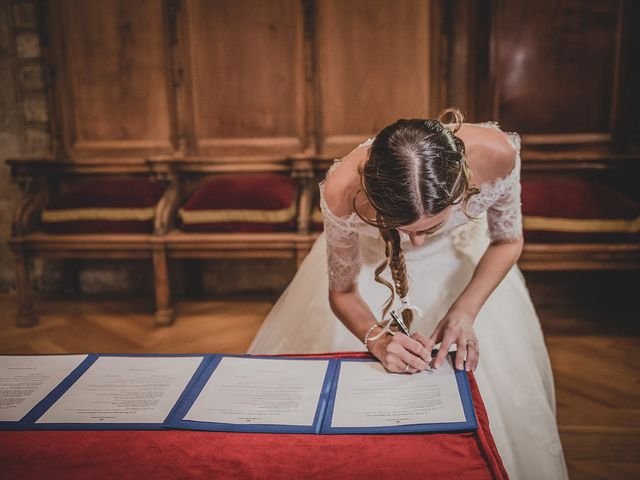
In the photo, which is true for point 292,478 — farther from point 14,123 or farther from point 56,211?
point 14,123

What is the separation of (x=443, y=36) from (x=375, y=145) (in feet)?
8.84

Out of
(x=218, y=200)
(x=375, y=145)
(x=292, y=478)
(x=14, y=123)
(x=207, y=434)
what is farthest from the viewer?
(x=14, y=123)

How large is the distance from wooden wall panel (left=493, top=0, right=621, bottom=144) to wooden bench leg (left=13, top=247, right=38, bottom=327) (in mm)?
3041

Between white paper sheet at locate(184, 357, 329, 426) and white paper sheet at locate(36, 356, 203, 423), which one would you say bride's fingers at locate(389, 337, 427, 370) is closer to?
white paper sheet at locate(184, 357, 329, 426)

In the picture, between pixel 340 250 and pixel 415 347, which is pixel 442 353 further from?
pixel 340 250

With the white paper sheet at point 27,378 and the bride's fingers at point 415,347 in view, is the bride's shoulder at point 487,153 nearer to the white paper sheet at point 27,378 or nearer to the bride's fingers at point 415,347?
the bride's fingers at point 415,347

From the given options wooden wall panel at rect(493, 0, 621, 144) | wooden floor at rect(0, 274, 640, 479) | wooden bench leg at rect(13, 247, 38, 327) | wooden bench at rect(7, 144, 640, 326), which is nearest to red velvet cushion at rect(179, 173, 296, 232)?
wooden bench at rect(7, 144, 640, 326)

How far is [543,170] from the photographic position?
11.6 feet

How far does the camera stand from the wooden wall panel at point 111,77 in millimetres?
3676

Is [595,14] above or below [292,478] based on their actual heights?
above

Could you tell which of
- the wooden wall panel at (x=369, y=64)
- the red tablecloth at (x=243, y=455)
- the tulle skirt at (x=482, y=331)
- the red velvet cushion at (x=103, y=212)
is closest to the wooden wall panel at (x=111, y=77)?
the red velvet cushion at (x=103, y=212)

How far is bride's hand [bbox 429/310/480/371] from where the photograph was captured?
1.08 m

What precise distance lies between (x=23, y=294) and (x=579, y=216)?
3.19 meters

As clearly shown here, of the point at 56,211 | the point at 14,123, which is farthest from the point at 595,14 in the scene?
the point at 14,123
